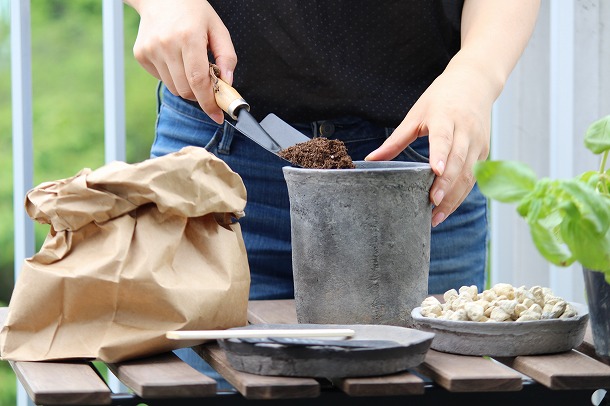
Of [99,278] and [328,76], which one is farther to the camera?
[328,76]

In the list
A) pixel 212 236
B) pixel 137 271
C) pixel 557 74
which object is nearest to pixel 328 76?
pixel 212 236

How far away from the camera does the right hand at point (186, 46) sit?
44.4 inches

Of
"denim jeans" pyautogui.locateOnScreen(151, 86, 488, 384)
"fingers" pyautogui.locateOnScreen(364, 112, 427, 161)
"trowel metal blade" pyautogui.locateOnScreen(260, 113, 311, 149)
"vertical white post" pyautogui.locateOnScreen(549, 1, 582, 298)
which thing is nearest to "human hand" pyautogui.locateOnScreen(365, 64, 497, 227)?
"fingers" pyautogui.locateOnScreen(364, 112, 427, 161)

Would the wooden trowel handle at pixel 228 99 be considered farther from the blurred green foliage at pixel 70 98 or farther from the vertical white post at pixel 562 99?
the blurred green foliage at pixel 70 98

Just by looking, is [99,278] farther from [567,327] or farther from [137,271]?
[567,327]

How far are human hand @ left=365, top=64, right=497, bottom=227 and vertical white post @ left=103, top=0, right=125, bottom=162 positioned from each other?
767 millimetres

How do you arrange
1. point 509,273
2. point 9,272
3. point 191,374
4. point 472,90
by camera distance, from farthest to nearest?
point 9,272 < point 509,273 < point 472,90 < point 191,374

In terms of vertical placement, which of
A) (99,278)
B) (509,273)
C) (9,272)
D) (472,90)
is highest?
(472,90)

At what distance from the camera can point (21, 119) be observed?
1.71 m

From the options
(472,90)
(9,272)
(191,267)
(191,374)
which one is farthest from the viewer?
(9,272)

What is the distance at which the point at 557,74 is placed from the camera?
6.85ft

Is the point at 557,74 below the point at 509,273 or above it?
above

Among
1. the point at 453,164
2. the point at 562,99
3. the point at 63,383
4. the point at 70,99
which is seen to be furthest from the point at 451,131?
the point at 70,99

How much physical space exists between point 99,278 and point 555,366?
44cm
